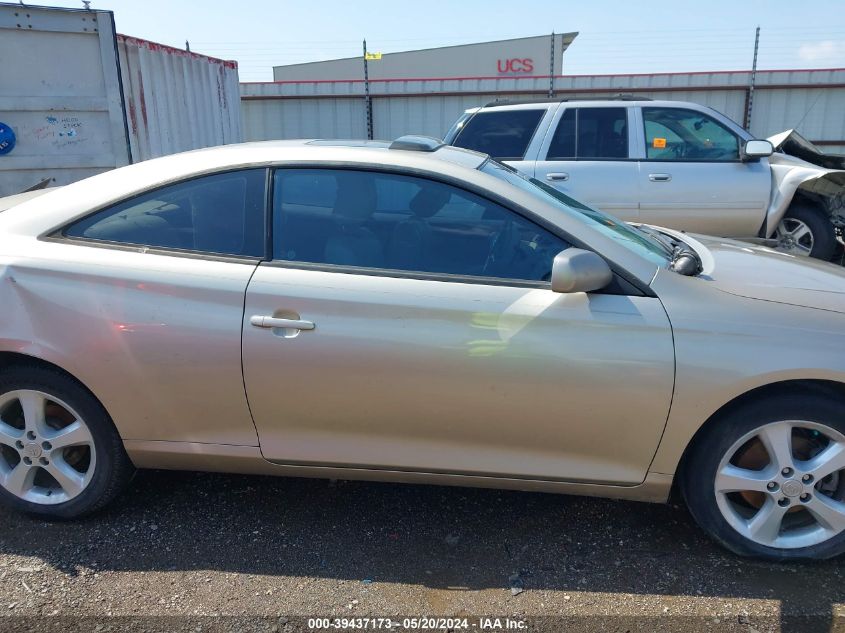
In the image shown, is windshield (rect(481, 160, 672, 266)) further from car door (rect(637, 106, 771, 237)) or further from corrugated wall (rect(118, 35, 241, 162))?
corrugated wall (rect(118, 35, 241, 162))

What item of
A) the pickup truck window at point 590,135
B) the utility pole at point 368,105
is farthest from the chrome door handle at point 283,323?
the utility pole at point 368,105

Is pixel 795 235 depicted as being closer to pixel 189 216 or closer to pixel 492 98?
pixel 189 216

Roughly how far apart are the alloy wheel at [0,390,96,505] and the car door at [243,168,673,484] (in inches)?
33.3

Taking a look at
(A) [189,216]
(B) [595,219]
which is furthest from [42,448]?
(B) [595,219]

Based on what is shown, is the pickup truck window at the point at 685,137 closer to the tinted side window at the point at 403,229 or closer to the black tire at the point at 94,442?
the tinted side window at the point at 403,229

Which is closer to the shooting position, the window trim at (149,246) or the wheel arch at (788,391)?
the wheel arch at (788,391)

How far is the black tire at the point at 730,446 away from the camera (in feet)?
8.29

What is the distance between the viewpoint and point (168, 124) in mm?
7492

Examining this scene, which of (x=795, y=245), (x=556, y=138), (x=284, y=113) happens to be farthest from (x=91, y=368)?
(x=284, y=113)

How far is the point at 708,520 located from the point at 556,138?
16.3 ft

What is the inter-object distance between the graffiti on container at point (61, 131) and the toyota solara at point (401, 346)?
3.81 metres

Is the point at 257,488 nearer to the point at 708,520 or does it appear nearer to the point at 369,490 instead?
the point at 369,490

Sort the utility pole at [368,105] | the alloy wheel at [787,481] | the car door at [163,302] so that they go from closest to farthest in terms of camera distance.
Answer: the alloy wheel at [787,481]
the car door at [163,302]
the utility pole at [368,105]

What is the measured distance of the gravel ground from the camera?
2.47 metres
